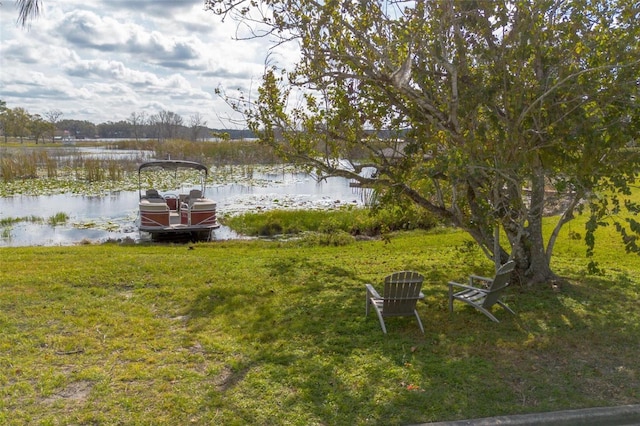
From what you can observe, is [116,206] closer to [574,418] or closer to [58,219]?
[58,219]

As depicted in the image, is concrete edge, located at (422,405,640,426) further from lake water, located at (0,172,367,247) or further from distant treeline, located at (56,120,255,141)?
distant treeline, located at (56,120,255,141)

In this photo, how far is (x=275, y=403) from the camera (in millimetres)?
4156

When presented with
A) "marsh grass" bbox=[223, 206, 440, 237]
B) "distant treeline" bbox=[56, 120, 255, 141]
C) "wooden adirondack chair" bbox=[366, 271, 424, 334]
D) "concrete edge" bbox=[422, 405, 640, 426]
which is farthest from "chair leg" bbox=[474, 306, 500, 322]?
"distant treeline" bbox=[56, 120, 255, 141]

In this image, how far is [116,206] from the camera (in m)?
22.6

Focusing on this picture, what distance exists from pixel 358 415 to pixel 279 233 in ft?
45.7

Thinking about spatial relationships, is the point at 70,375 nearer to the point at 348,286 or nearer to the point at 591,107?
the point at 348,286

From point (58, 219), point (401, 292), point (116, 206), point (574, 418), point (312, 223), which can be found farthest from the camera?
point (116, 206)

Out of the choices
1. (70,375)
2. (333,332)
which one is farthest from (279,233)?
(70,375)

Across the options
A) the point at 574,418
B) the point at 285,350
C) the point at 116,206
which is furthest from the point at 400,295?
the point at 116,206

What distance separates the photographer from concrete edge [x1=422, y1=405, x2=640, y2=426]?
3914 millimetres

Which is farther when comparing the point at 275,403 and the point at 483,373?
the point at 483,373

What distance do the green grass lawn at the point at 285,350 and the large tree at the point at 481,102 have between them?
4.33 feet

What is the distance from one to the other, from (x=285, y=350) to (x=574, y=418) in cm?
270

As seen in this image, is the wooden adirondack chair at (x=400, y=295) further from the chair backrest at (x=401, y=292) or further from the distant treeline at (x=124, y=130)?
the distant treeline at (x=124, y=130)
